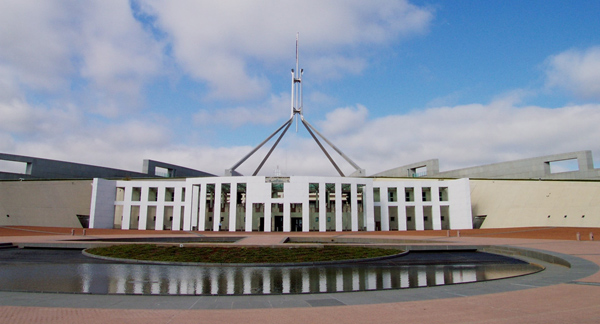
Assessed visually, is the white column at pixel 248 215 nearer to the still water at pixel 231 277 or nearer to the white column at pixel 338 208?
the white column at pixel 338 208

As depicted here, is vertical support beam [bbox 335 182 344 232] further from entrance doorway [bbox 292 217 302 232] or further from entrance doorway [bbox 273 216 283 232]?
entrance doorway [bbox 273 216 283 232]

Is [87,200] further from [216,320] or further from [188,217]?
[216,320]

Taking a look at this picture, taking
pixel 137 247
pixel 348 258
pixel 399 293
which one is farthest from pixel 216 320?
pixel 137 247

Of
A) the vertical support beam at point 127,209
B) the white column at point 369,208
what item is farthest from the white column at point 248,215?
the vertical support beam at point 127,209

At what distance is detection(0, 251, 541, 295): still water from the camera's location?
353 inches

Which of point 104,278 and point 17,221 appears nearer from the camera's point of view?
point 104,278

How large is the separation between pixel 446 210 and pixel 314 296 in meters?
43.9

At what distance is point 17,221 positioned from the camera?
44.6 meters

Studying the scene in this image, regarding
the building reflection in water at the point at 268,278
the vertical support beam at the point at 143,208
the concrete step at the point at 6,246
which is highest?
the vertical support beam at the point at 143,208

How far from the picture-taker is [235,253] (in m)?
15.6

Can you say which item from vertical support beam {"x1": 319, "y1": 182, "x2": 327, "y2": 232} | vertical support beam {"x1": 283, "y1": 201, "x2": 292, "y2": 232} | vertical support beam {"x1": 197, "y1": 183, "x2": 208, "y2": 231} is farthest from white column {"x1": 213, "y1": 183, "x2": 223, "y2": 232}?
vertical support beam {"x1": 319, "y1": 182, "x2": 327, "y2": 232}

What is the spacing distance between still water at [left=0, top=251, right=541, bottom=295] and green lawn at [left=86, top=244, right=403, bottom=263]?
1.10 meters

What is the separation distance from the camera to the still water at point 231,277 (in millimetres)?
8970

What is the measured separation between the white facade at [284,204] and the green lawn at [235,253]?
2271 cm
